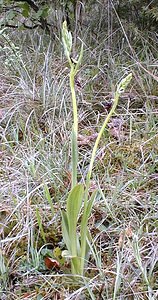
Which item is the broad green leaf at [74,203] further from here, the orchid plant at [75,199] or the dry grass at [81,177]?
the dry grass at [81,177]

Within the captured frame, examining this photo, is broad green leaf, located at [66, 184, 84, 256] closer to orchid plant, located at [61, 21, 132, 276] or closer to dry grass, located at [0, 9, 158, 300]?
orchid plant, located at [61, 21, 132, 276]

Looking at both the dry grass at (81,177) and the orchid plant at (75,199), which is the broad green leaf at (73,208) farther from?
the dry grass at (81,177)

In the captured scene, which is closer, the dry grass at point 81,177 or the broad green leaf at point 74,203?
the broad green leaf at point 74,203

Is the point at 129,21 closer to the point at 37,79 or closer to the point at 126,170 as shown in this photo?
the point at 37,79

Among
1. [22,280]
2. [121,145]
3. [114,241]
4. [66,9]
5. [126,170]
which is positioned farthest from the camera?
[66,9]

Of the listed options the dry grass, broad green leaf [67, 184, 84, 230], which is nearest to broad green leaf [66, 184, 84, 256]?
broad green leaf [67, 184, 84, 230]

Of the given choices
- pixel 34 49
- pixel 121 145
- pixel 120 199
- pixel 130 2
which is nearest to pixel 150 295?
pixel 120 199

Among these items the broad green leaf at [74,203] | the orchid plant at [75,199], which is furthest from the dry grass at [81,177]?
the broad green leaf at [74,203]

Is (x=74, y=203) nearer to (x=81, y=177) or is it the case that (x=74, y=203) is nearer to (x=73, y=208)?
(x=73, y=208)

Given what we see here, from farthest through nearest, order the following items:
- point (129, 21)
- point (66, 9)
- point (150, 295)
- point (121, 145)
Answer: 1. point (66, 9)
2. point (129, 21)
3. point (121, 145)
4. point (150, 295)
